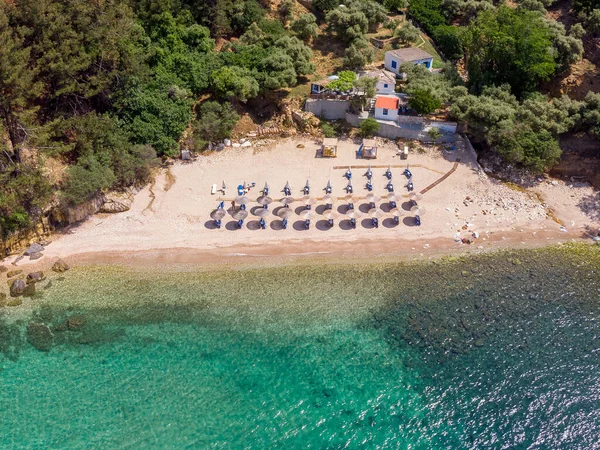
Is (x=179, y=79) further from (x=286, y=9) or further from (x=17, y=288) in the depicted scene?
(x=17, y=288)

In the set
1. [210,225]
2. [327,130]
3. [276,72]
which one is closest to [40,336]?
[210,225]

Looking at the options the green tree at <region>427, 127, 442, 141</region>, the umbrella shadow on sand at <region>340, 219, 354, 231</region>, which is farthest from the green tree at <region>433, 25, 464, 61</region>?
the umbrella shadow on sand at <region>340, 219, 354, 231</region>

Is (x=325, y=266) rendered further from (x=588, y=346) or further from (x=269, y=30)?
(x=269, y=30)

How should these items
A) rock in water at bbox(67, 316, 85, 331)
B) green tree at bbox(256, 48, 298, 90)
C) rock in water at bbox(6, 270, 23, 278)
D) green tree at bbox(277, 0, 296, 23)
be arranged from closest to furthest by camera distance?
rock in water at bbox(67, 316, 85, 331)
rock in water at bbox(6, 270, 23, 278)
green tree at bbox(256, 48, 298, 90)
green tree at bbox(277, 0, 296, 23)

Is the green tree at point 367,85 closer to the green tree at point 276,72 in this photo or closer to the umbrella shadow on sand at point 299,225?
the green tree at point 276,72

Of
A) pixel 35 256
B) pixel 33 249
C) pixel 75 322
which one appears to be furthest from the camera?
pixel 33 249

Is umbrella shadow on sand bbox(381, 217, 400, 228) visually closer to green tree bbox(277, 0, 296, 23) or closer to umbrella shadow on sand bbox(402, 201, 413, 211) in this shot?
umbrella shadow on sand bbox(402, 201, 413, 211)
